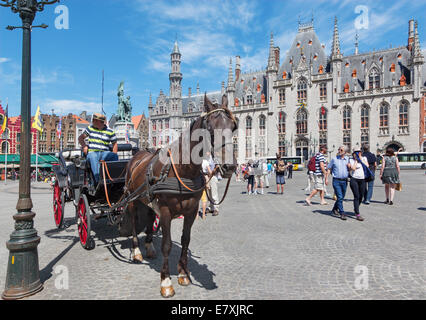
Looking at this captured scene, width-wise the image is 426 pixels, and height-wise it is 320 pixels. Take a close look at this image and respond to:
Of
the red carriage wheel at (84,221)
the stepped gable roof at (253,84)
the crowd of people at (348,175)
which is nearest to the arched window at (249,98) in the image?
the stepped gable roof at (253,84)

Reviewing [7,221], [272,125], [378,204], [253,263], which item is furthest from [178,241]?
[272,125]

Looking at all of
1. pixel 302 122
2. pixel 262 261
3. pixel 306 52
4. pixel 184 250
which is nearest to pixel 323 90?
pixel 302 122

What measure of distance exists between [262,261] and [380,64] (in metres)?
44.0

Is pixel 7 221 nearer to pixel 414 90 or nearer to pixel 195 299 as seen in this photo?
pixel 195 299

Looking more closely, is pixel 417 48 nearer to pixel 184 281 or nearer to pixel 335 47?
pixel 335 47

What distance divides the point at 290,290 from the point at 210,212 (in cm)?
557

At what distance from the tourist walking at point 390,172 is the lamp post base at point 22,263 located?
10.3 meters

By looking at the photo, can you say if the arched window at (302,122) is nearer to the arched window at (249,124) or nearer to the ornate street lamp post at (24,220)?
the arched window at (249,124)

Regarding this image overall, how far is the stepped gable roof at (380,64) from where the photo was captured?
36.8m

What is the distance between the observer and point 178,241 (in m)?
5.52

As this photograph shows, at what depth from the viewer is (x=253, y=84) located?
48312 mm

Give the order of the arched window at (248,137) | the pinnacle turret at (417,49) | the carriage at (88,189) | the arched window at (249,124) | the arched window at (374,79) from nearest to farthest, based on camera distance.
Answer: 1. the carriage at (88,189)
2. the pinnacle turret at (417,49)
3. the arched window at (374,79)
4. the arched window at (248,137)
5. the arched window at (249,124)

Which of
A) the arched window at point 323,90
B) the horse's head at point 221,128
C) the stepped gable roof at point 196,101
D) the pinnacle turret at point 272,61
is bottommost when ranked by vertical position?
the horse's head at point 221,128

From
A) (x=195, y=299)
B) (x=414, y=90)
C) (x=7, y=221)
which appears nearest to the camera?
(x=195, y=299)
